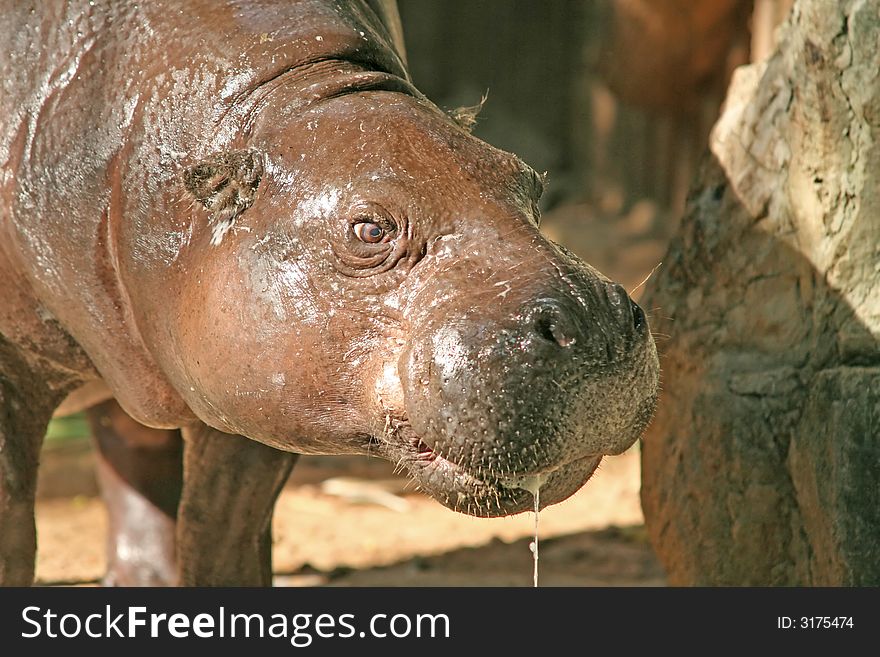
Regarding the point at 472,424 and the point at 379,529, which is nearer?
the point at 472,424

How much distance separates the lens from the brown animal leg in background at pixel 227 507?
4863 millimetres

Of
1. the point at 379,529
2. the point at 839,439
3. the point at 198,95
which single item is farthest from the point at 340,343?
the point at 379,529

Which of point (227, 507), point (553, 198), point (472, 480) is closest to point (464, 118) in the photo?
point (472, 480)

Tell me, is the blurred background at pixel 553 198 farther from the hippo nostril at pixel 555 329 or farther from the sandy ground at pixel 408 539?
the hippo nostril at pixel 555 329

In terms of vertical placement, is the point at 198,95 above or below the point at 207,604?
above

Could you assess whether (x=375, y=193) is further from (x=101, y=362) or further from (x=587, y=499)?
(x=587, y=499)

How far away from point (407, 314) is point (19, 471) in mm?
1775

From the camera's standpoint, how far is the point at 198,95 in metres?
3.97

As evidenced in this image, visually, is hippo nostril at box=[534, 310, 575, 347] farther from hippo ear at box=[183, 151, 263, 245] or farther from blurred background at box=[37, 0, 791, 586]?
blurred background at box=[37, 0, 791, 586]

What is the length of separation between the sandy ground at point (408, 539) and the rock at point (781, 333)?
146 centimetres

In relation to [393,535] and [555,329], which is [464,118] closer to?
[555,329]

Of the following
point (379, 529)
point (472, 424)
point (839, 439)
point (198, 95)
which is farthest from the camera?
point (379, 529)

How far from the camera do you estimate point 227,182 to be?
3.76m

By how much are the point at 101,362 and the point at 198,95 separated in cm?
93
